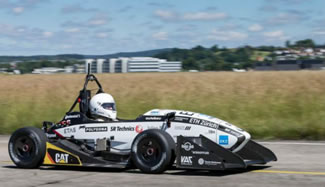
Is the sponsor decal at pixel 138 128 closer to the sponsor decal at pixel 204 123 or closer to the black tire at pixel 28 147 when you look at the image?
the sponsor decal at pixel 204 123

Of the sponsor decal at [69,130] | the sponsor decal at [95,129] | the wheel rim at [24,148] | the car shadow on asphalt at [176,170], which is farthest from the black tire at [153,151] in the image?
the wheel rim at [24,148]

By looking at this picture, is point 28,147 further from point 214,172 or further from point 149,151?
point 214,172

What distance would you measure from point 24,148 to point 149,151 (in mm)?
2723

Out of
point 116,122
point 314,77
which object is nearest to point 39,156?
point 116,122

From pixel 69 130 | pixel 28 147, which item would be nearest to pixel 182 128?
pixel 69 130

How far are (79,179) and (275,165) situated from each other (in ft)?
11.8

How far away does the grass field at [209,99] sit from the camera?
56.0 ft

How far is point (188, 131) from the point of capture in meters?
9.09

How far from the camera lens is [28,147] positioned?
10312 millimetres

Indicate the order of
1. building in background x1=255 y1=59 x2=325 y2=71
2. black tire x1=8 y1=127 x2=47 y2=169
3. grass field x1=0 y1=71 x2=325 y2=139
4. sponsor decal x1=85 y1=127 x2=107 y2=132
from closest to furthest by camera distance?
sponsor decal x1=85 y1=127 x2=107 y2=132 < black tire x1=8 y1=127 x2=47 y2=169 < grass field x1=0 y1=71 x2=325 y2=139 < building in background x1=255 y1=59 x2=325 y2=71

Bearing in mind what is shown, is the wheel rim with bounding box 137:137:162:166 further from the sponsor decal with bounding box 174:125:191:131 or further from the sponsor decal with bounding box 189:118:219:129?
the sponsor decal with bounding box 189:118:219:129

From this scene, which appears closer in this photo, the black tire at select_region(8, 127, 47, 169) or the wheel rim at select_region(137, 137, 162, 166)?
the wheel rim at select_region(137, 137, 162, 166)

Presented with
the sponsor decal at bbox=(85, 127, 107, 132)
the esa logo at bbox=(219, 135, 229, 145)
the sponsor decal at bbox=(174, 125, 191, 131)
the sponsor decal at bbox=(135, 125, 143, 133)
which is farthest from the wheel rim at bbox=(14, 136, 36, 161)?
the esa logo at bbox=(219, 135, 229, 145)

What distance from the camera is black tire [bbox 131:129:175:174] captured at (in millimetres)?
8820
